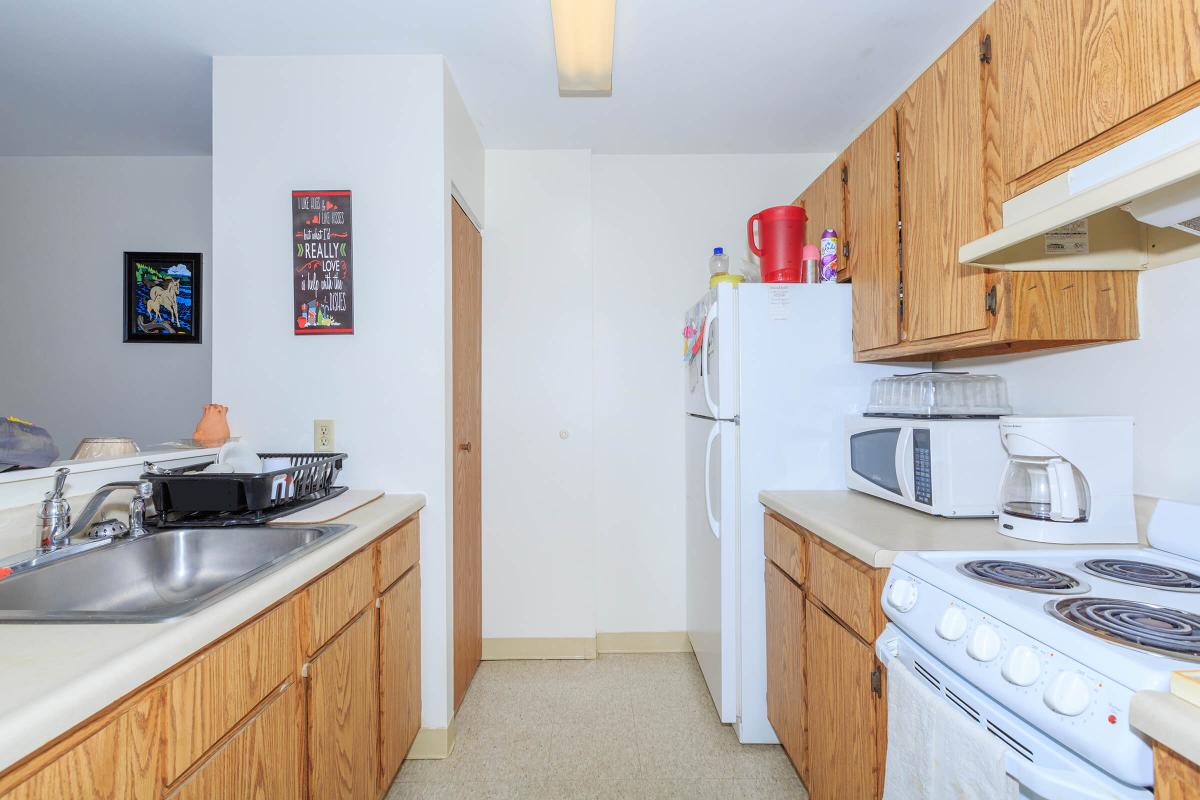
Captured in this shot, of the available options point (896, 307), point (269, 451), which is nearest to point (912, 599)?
point (896, 307)

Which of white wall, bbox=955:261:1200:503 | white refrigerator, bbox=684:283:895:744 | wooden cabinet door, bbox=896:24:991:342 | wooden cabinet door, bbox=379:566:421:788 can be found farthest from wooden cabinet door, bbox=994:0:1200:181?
wooden cabinet door, bbox=379:566:421:788

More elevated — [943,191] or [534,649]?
[943,191]

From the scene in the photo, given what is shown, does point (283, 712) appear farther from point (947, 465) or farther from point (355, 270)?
point (947, 465)

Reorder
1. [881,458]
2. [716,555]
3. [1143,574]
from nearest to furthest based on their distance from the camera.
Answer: [1143,574], [881,458], [716,555]

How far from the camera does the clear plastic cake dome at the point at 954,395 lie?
179 cm

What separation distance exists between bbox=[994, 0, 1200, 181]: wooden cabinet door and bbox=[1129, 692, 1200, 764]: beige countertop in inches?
37.3

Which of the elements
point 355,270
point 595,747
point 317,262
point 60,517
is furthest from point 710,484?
point 60,517

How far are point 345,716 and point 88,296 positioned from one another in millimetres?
2737

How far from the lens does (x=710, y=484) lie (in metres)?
2.31

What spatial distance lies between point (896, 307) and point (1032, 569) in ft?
2.95

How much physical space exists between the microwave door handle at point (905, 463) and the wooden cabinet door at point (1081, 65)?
72 centimetres

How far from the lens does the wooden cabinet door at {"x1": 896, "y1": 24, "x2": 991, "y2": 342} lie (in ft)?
4.80

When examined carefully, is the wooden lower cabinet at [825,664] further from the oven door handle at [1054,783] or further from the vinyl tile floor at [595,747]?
the oven door handle at [1054,783]

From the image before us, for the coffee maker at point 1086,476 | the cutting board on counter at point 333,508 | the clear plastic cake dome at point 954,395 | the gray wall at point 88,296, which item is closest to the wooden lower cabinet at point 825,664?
the coffee maker at point 1086,476
